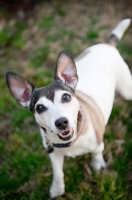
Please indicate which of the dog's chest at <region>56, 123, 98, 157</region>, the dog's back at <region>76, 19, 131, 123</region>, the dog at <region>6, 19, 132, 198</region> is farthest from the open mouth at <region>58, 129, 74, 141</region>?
the dog's back at <region>76, 19, 131, 123</region>

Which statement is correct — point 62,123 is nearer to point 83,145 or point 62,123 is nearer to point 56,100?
point 56,100

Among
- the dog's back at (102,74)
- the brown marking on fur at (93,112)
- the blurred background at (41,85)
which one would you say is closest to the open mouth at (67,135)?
the brown marking on fur at (93,112)

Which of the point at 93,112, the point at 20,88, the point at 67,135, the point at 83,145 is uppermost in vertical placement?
the point at 20,88

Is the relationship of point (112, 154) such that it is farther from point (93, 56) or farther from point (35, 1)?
point (35, 1)

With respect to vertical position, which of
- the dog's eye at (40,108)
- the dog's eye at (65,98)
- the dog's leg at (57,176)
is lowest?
the dog's leg at (57,176)

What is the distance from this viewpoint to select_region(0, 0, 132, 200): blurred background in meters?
3.65

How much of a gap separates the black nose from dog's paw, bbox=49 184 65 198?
3.91 feet

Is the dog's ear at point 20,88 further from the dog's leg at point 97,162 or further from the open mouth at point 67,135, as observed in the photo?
the dog's leg at point 97,162

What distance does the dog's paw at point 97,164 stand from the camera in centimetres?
372

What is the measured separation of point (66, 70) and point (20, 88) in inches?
18.9

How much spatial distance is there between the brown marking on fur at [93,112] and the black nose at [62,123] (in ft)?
1.99

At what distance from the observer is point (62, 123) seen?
251 centimetres

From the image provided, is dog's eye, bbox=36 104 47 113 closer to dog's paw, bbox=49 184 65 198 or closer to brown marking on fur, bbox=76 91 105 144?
brown marking on fur, bbox=76 91 105 144

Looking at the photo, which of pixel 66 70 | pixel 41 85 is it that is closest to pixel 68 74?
pixel 66 70
